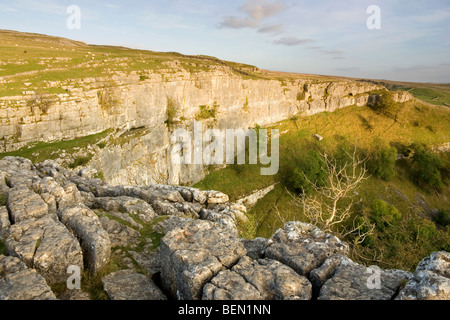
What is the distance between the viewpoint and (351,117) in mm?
82000

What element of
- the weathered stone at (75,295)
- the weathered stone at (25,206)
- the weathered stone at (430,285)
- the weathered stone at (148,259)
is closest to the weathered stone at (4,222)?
the weathered stone at (25,206)

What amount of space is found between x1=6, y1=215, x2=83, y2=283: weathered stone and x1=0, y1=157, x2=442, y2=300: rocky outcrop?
0.03 meters

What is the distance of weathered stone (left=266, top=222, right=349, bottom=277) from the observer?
844 cm

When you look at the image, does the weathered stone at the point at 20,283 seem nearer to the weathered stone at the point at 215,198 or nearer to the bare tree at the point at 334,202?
the bare tree at the point at 334,202

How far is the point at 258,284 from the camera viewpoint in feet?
23.5

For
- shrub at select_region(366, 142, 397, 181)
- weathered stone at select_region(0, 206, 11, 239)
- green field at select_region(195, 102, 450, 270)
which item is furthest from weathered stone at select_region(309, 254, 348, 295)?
shrub at select_region(366, 142, 397, 181)

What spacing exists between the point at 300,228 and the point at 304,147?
61.5 metres

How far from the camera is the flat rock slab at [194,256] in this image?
288 inches

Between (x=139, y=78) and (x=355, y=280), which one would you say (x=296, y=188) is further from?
(x=355, y=280)

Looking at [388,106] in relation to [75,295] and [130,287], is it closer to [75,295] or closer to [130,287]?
[130,287]

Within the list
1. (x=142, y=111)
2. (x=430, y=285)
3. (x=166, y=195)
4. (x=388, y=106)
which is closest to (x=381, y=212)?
(x=388, y=106)

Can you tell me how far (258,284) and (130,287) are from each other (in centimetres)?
406

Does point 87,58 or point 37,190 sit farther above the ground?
point 87,58
